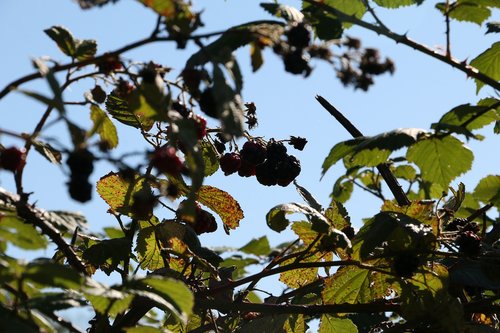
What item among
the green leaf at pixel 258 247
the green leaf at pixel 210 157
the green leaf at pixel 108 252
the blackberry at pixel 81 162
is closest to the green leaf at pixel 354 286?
the green leaf at pixel 210 157

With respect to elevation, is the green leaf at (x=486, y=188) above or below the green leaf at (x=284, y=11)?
above

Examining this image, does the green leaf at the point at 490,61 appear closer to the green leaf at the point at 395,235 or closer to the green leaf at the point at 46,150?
the green leaf at the point at 395,235

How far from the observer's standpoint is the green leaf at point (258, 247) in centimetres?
403

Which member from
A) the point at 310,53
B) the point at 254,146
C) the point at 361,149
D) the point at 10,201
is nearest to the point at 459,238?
the point at 361,149

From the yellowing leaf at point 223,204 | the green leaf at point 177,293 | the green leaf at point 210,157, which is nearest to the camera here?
the green leaf at point 177,293

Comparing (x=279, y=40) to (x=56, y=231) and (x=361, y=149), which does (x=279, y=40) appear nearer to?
(x=361, y=149)

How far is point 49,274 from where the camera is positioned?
160 centimetres

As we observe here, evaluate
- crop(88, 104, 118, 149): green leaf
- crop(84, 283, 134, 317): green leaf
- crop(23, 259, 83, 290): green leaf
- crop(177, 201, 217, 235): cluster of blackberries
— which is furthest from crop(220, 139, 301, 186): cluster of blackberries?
crop(23, 259, 83, 290): green leaf

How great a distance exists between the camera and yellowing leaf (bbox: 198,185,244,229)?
2.76 m

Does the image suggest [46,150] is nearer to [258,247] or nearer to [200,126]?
[200,126]

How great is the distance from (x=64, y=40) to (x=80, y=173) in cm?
35

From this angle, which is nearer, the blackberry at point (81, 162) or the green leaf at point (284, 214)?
the blackberry at point (81, 162)

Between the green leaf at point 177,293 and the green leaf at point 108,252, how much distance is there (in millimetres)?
633

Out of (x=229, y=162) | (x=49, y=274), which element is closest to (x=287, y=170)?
(x=229, y=162)
